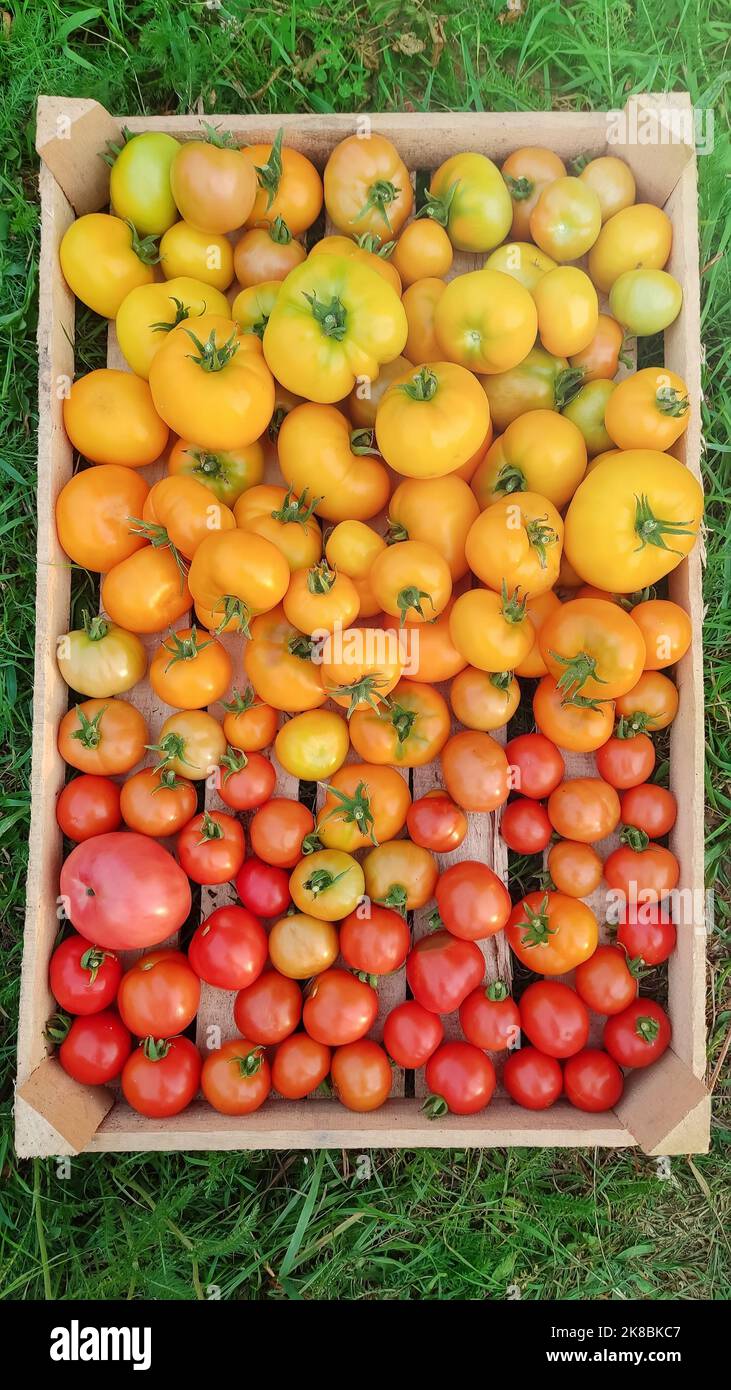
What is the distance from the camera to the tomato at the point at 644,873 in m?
2.51

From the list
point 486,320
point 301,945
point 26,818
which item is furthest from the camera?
point 26,818

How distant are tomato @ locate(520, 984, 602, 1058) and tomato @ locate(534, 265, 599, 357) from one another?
1.66 m

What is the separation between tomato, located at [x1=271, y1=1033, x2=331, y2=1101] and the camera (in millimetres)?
2445

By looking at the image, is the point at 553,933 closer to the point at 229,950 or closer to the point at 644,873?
the point at 644,873

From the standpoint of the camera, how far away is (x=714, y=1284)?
270cm

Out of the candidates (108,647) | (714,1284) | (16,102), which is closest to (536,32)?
(16,102)

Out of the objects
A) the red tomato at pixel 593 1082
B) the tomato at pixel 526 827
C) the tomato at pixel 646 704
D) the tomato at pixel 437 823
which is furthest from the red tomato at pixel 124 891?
the tomato at pixel 646 704

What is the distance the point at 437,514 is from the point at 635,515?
469mm

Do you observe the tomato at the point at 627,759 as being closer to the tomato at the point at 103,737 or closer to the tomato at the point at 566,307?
the tomato at the point at 566,307

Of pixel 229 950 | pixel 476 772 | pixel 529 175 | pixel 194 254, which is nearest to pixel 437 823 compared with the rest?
pixel 476 772

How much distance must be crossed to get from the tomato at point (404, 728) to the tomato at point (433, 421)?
0.56 metres

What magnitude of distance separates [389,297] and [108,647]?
110cm

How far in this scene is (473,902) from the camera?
2.40 meters

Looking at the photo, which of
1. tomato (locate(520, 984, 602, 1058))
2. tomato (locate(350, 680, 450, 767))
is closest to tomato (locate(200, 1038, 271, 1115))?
tomato (locate(520, 984, 602, 1058))
